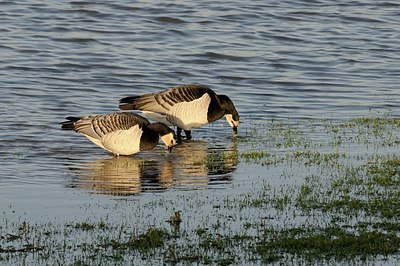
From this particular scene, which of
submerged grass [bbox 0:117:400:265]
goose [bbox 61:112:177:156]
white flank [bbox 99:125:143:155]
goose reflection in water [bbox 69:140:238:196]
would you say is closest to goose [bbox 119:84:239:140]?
goose reflection in water [bbox 69:140:238:196]

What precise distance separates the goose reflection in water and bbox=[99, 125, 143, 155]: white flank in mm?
216

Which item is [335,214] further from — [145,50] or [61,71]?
[145,50]

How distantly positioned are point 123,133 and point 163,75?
28.2 feet

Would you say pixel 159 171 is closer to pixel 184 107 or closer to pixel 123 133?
pixel 123 133

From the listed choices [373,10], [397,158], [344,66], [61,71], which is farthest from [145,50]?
[397,158]

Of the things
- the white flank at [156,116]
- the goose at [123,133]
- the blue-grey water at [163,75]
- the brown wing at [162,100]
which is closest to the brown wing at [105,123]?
the goose at [123,133]

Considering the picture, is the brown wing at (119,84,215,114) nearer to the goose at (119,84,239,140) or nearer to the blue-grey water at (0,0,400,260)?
the goose at (119,84,239,140)

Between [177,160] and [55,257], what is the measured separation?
6521 mm

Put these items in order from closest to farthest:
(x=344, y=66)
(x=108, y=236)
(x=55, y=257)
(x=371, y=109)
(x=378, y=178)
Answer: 1. (x=55, y=257)
2. (x=108, y=236)
3. (x=378, y=178)
4. (x=371, y=109)
5. (x=344, y=66)

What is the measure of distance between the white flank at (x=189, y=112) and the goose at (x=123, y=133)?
6.19ft

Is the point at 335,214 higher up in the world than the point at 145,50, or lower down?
higher up

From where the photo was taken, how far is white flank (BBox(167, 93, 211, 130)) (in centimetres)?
1788

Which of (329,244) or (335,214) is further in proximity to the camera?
(335,214)

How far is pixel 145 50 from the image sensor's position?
2702 centimetres
